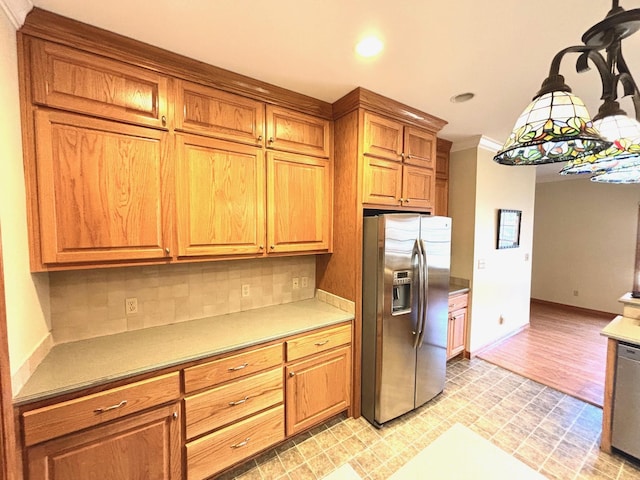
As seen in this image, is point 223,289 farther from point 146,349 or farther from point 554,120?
point 554,120

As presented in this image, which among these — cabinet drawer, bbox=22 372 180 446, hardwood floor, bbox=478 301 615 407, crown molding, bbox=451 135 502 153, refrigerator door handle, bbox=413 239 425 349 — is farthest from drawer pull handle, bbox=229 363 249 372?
crown molding, bbox=451 135 502 153

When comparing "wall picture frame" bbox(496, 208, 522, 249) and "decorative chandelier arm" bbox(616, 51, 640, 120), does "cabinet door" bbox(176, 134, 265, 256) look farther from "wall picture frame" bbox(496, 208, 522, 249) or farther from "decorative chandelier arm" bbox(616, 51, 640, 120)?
"wall picture frame" bbox(496, 208, 522, 249)

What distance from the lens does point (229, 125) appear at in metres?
1.79

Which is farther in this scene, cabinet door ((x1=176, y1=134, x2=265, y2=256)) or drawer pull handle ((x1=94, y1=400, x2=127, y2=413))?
cabinet door ((x1=176, y1=134, x2=265, y2=256))

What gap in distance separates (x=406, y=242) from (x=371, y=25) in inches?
53.7

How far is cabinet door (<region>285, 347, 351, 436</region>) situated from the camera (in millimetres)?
1845

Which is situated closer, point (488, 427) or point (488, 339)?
point (488, 427)

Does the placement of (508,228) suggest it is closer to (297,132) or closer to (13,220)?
(297,132)

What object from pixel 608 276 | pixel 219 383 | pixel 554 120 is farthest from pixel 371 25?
pixel 608 276

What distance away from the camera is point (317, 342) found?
1925 millimetres

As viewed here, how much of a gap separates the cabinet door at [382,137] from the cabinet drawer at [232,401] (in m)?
1.76

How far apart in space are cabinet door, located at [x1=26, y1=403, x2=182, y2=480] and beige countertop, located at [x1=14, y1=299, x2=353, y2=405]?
24 cm

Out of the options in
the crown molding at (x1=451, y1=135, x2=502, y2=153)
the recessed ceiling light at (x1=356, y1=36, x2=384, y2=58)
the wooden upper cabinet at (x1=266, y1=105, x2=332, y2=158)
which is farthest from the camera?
the crown molding at (x1=451, y1=135, x2=502, y2=153)

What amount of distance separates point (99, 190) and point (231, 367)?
1223 mm
